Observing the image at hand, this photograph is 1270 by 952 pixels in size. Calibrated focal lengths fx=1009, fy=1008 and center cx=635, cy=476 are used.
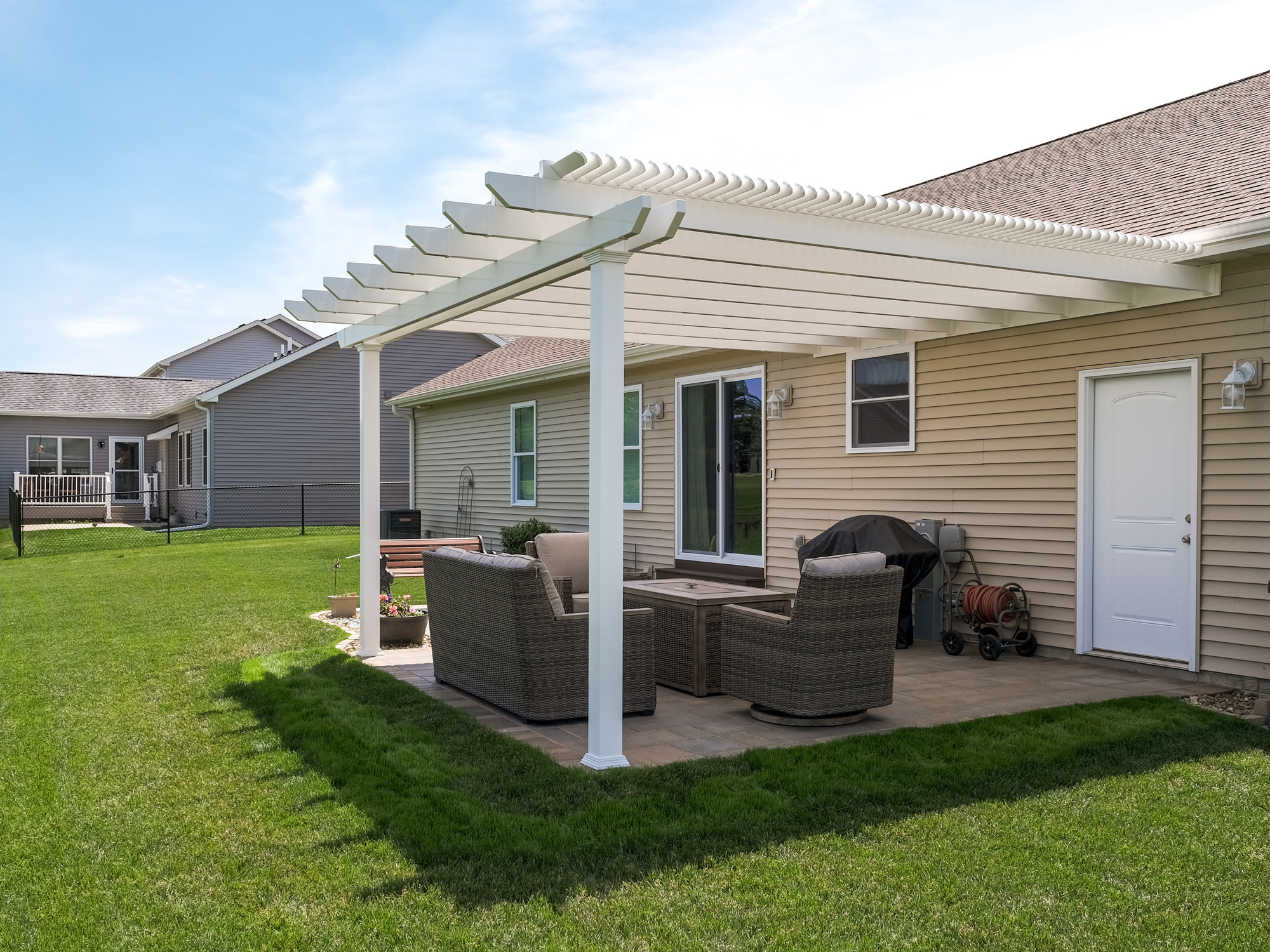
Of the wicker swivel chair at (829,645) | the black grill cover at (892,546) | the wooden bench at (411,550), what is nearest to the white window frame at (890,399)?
the black grill cover at (892,546)

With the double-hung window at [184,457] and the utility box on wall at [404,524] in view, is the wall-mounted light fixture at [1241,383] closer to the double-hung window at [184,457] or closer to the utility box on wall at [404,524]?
the utility box on wall at [404,524]

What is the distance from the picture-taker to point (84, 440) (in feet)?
90.3

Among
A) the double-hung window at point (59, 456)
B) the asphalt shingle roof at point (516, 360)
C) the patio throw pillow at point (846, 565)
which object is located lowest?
the patio throw pillow at point (846, 565)

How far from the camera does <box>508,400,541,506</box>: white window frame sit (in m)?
14.5

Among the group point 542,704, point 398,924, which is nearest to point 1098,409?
point 542,704

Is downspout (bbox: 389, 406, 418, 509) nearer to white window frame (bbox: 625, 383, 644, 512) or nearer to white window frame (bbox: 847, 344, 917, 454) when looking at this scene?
white window frame (bbox: 625, 383, 644, 512)

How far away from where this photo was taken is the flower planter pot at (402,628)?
8117mm

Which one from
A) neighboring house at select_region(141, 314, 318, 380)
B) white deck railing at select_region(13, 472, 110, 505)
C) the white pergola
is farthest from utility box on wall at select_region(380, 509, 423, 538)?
neighboring house at select_region(141, 314, 318, 380)

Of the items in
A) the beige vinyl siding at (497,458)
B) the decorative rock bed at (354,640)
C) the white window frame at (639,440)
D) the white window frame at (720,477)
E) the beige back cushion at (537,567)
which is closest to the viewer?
the beige back cushion at (537,567)

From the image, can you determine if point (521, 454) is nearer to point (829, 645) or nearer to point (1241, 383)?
point (829, 645)

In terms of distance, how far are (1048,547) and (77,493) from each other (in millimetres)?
25091

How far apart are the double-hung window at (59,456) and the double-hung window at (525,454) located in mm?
16996

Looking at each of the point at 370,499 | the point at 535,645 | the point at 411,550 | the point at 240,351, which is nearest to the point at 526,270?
the point at 535,645

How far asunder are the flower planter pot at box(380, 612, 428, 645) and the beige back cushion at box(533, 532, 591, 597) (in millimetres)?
1196
